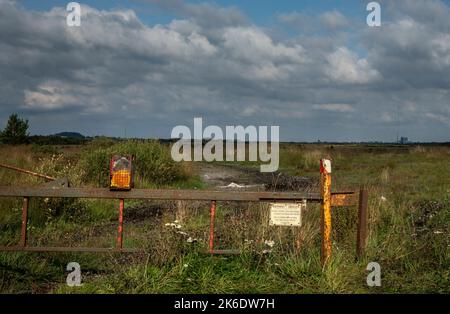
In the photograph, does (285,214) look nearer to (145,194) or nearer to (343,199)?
(343,199)

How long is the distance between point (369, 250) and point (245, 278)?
1.87 metres

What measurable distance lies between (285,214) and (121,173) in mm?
2089

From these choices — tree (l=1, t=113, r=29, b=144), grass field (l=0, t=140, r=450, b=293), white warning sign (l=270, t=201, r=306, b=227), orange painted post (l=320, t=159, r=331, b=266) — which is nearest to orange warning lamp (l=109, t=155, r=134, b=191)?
grass field (l=0, t=140, r=450, b=293)

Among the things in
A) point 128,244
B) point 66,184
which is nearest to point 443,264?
point 128,244

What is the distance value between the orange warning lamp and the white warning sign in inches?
70.6

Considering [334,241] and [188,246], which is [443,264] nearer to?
[334,241]

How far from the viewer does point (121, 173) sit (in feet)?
20.3

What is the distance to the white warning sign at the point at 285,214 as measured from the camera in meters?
6.20

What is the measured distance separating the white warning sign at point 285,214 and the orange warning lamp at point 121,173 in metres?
1.79

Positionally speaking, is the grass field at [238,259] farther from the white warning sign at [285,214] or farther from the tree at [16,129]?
the tree at [16,129]

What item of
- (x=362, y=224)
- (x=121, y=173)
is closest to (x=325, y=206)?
(x=362, y=224)

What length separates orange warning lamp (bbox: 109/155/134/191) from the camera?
20.2 ft

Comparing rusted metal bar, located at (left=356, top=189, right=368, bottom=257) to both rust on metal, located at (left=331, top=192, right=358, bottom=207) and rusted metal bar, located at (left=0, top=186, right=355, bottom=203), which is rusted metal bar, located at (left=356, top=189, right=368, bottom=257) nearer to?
rust on metal, located at (left=331, top=192, right=358, bottom=207)

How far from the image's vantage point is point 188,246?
6.38 m
